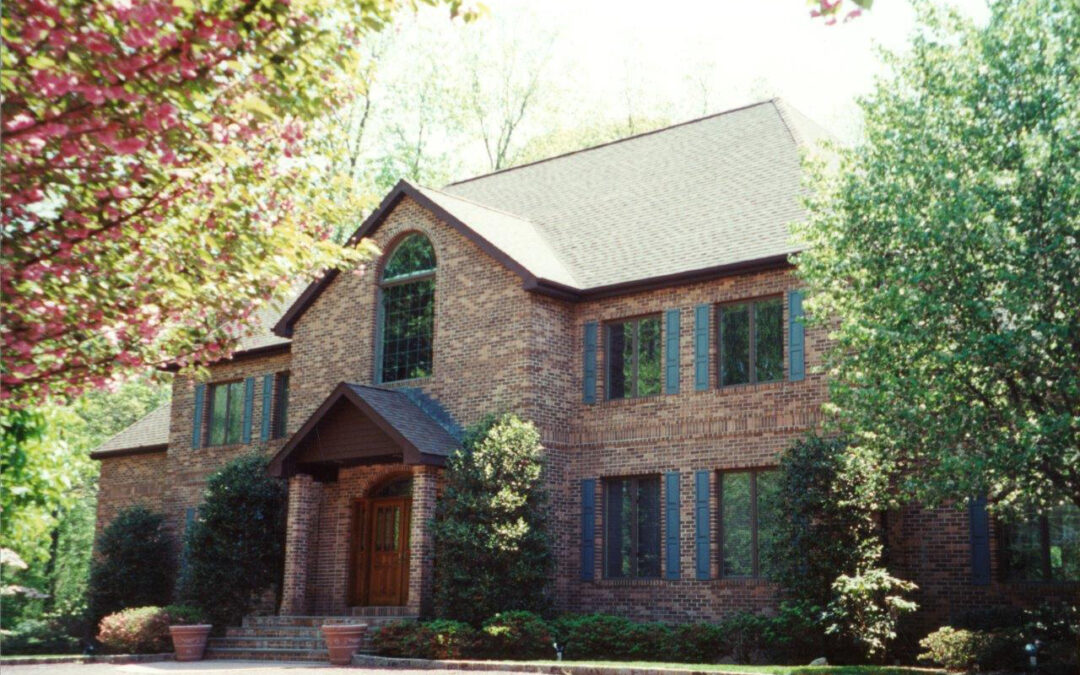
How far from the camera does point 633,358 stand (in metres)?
22.7

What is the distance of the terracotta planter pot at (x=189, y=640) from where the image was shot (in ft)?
74.5

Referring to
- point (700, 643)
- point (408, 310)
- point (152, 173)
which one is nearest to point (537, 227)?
point (408, 310)

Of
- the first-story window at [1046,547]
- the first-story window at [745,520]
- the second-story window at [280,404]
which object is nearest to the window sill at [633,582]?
the first-story window at [745,520]

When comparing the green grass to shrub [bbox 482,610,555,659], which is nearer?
the green grass

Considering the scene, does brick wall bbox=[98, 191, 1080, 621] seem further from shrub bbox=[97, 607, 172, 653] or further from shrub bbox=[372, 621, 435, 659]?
shrub bbox=[97, 607, 172, 653]

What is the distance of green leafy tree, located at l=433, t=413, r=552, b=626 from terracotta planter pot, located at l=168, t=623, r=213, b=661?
5210 millimetres

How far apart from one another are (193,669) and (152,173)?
47.4 feet

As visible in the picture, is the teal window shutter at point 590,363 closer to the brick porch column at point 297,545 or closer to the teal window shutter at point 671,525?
the teal window shutter at point 671,525

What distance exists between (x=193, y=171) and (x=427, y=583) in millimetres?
14700

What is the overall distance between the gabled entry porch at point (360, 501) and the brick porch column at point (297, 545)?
0.02 meters

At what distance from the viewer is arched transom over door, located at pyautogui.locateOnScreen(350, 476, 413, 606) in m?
23.9

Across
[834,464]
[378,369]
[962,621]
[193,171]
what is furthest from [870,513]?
[193,171]

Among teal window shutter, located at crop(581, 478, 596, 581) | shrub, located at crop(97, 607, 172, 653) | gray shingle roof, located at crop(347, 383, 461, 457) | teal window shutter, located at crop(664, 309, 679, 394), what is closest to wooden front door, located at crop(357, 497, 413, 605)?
gray shingle roof, located at crop(347, 383, 461, 457)

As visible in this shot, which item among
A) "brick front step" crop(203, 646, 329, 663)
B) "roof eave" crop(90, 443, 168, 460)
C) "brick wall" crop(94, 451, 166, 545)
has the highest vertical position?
"roof eave" crop(90, 443, 168, 460)
